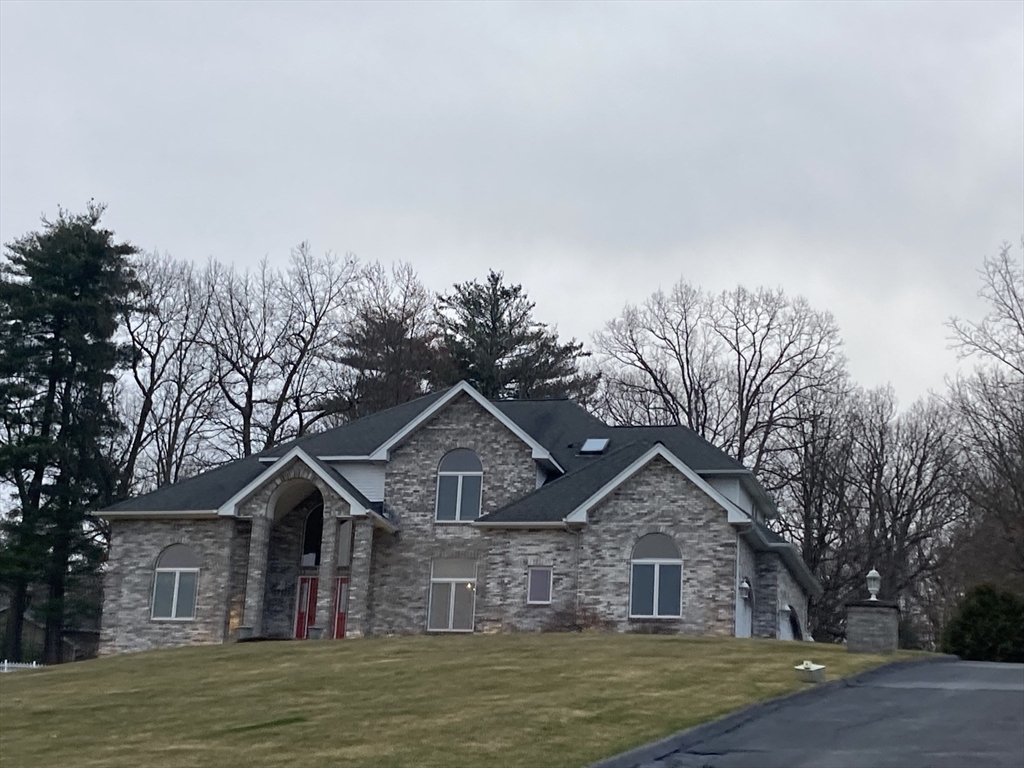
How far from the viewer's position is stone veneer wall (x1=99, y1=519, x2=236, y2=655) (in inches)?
1391

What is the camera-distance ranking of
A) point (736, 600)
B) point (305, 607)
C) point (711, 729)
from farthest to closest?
point (305, 607) → point (736, 600) → point (711, 729)

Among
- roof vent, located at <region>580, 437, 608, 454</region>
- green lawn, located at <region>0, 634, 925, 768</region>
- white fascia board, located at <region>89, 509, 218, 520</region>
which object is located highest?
roof vent, located at <region>580, 437, 608, 454</region>

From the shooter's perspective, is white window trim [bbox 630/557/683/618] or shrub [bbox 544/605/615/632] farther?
shrub [bbox 544/605/615/632]

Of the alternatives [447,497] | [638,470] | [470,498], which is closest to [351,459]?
[447,497]

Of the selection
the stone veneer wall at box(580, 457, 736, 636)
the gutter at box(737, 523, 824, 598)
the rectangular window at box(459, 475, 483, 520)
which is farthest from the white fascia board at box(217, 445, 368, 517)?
the gutter at box(737, 523, 824, 598)

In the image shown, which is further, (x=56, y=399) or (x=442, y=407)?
(x=56, y=399)

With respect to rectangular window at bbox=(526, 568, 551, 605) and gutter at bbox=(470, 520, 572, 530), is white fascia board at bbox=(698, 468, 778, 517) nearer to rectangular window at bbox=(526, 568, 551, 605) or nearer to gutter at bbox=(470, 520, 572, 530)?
gutter at bbox=(470, 520, 572, 530)

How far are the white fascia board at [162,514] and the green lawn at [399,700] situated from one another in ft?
21.6

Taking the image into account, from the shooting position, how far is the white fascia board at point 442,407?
36156 mm

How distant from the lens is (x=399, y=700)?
20.1m

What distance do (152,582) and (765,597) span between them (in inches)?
639

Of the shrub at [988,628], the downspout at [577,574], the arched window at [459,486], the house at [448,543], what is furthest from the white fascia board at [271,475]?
the shrub at [988,628]

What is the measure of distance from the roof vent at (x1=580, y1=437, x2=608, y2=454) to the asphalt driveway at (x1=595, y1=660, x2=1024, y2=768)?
58.0 ft

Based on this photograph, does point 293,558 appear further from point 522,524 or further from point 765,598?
point 765,598
